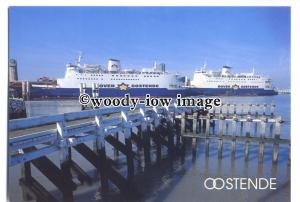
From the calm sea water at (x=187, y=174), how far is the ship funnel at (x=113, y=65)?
85 centimetres

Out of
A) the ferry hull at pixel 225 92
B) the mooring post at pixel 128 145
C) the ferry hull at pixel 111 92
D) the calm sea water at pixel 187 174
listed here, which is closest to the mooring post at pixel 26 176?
the calm sea water at pixel 187 174

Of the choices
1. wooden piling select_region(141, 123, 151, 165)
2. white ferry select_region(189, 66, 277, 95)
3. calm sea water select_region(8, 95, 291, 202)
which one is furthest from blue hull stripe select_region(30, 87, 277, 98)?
wooden piling select_region(141, 123, 151, 165)

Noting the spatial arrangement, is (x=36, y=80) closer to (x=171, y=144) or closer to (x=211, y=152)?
(x=171, y=144)

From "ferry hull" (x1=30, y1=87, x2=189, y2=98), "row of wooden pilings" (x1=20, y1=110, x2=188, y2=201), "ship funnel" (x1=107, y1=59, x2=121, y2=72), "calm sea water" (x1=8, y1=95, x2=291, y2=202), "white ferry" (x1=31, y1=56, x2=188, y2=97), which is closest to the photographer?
"row of wooden pilings" (x1=20, y1=110, x2=188, y2=201)

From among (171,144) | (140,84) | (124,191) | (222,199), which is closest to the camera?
(222,199)

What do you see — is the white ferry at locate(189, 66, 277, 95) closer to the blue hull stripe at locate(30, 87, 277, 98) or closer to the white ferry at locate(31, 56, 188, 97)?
the blue hull stripe at locate(30, 87, 277, 98)

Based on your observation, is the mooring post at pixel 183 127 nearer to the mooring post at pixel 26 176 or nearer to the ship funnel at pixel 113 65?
the ship funnel at pixel 113 65

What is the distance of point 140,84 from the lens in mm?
5629

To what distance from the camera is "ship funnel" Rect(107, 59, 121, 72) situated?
17.1 feet

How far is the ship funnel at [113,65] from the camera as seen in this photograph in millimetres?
5204

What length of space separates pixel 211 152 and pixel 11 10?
576cm

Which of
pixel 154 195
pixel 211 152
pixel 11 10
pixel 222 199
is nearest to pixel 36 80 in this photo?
pixel 11 10

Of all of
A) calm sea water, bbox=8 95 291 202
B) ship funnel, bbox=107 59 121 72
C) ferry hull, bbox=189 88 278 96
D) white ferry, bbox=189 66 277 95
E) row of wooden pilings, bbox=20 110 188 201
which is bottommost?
calm sea water, bbox=8 95 291 202

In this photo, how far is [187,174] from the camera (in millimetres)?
6418
